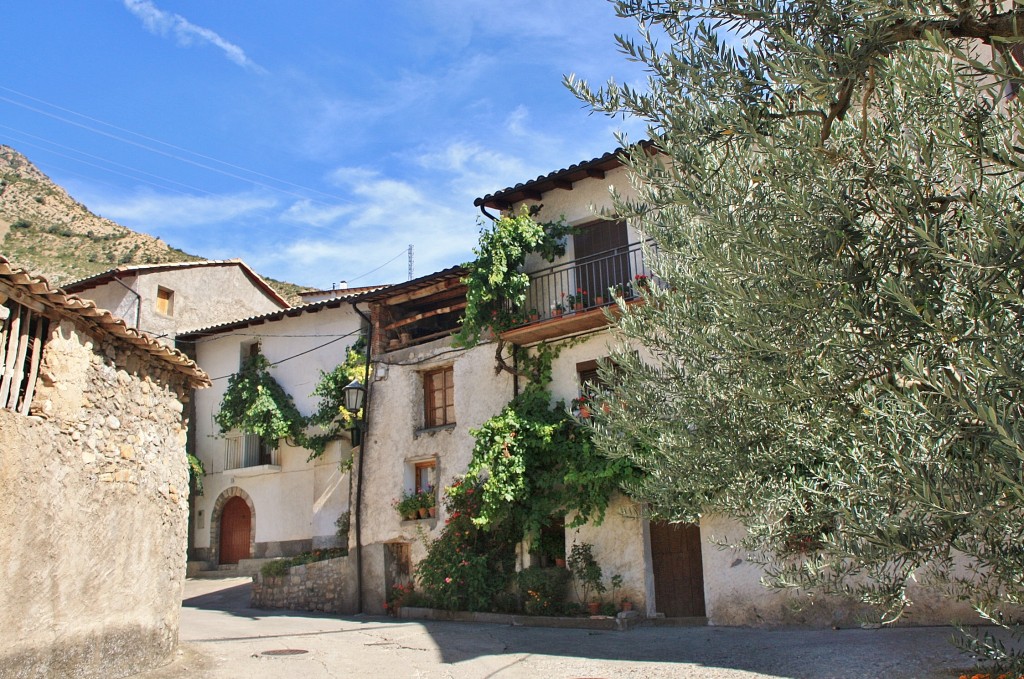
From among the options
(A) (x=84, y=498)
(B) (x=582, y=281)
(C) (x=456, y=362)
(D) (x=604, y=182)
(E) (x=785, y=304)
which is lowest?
(A) (x=84, y=498)

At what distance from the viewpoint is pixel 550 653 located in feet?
39.4

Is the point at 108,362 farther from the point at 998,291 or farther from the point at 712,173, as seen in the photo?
the point at 998,291

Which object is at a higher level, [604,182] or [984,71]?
[604,182]

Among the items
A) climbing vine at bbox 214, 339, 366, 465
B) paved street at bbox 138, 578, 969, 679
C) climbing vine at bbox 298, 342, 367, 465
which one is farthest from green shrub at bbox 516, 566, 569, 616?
climbing vine at bbox 298, 342, 367, 465

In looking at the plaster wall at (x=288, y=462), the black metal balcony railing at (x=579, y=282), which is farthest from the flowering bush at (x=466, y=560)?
the plaster wall at (x=288, y=462)

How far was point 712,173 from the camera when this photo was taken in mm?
4195

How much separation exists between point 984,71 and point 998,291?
0.78m

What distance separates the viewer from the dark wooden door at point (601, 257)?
16.4 m

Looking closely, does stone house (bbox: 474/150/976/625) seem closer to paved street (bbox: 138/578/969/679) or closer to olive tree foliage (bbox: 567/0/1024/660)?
paved street (bbox: 138/578/969/679)

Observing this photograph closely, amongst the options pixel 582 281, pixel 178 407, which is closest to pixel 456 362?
pixel 582 281

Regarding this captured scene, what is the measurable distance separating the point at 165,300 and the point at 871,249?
27130mm

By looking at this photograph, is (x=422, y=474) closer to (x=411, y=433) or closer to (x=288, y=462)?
(x=411, y=433)

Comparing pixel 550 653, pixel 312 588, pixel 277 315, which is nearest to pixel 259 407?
pixel 277 315

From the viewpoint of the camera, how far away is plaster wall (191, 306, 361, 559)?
22516 mm
